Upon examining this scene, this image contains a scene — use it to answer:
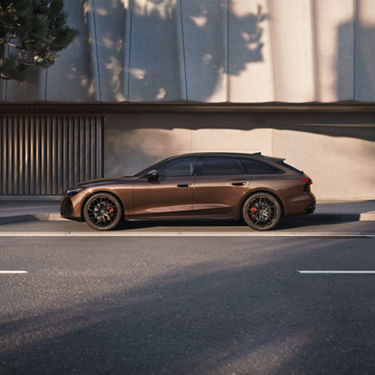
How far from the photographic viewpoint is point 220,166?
34.3ft

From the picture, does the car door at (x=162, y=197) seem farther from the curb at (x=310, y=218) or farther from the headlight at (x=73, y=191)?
the curb at (x=310, y=218)

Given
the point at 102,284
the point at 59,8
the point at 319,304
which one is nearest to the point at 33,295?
the point at 102,284

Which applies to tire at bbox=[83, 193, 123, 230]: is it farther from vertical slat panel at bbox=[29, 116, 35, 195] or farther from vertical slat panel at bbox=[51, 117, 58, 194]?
vertical slat panel at bbox=[29, 116, 35, 195]

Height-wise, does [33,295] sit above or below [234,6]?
below

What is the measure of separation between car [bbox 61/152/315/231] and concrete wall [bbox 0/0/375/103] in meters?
6.95

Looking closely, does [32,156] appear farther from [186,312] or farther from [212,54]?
[186,312]

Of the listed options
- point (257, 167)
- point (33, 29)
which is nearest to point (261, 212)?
Result: point (257, 167)

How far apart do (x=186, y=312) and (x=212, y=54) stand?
1324 centimetres

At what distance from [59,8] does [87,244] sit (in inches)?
298

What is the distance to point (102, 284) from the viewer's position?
5578 mm

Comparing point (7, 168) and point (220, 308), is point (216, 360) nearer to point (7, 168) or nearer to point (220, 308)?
point (220, 308)

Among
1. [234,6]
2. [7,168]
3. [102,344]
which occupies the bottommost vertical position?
[102,344]

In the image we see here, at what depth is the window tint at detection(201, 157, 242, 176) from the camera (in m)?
10.4

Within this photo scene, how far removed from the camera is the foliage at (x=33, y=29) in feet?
40.3
